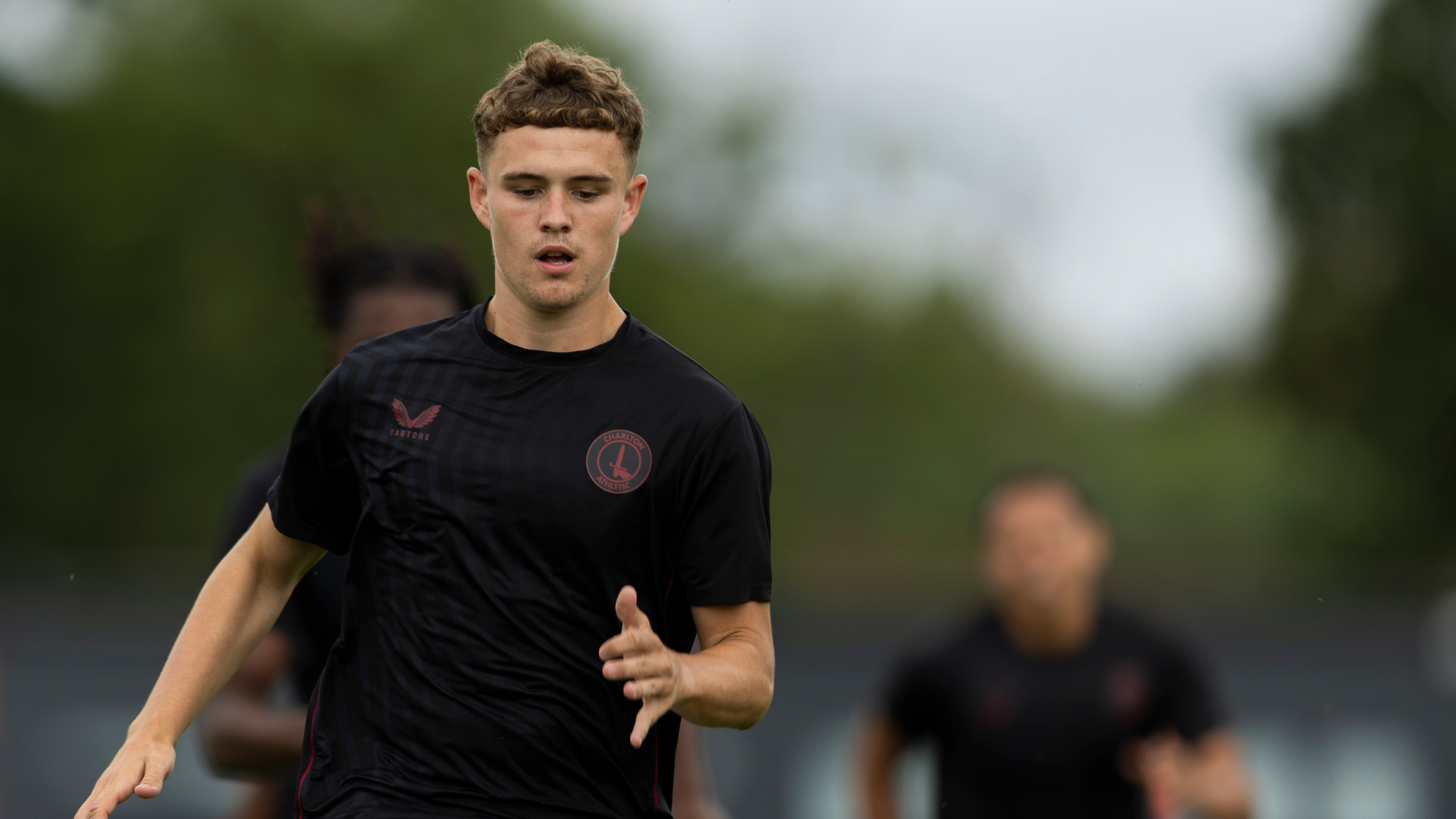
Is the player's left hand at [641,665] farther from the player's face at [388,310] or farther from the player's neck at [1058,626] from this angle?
the player's neck at [1058,626]

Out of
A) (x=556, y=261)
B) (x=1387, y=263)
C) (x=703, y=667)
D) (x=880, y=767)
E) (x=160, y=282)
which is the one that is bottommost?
(x=160, y=282)

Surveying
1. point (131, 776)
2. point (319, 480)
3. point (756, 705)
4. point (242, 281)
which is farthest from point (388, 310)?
point (242, 281)

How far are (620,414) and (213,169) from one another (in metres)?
30.9

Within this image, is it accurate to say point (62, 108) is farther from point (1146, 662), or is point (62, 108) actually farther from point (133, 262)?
point (1146, 662)

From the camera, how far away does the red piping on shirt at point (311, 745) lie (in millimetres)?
3342

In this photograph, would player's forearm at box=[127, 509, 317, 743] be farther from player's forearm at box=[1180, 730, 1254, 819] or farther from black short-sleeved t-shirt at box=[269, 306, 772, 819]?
player's forearm at box=[1180, 730, 1254, 819]

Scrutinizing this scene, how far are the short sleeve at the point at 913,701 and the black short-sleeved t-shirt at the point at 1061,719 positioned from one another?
0.03 ft

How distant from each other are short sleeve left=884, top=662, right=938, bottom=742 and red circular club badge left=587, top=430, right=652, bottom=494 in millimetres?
4226

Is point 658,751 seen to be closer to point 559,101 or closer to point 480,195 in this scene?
point 480,195

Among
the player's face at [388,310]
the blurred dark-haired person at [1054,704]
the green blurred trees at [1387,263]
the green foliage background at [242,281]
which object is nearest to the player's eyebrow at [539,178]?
the player's face at [388,310]

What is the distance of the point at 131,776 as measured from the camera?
3182 millimetres

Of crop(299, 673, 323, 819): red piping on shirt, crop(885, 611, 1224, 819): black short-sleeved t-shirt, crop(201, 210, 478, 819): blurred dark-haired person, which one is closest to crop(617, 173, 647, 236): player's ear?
crop(299, 673, 323, 819): red piping on shirt

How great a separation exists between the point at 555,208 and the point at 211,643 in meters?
1.13

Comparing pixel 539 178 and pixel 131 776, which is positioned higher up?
pixel 539 178
